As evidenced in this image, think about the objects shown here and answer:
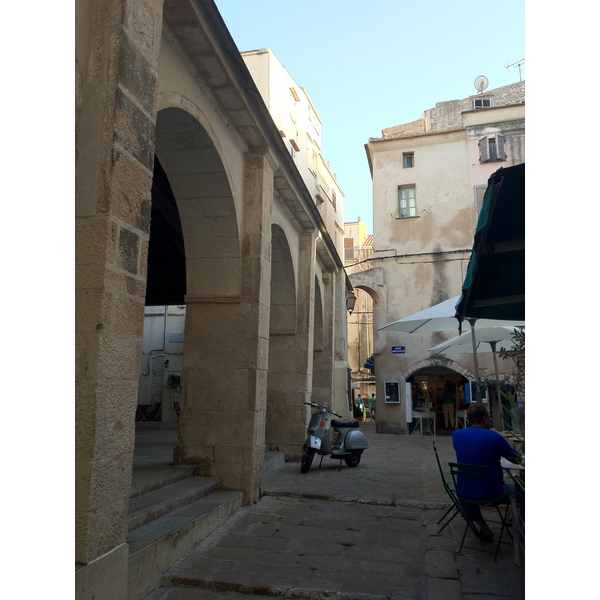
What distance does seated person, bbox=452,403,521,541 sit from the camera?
4.19 m

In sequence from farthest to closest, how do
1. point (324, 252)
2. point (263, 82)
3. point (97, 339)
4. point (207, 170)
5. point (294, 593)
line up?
1. point (263, 82)
2. point (324, 252)
3. point (207, 170)
4. point (294, 593)
5. point (97, 339)

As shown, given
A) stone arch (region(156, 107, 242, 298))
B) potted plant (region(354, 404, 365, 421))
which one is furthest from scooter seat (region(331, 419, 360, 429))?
potted plant (region(354, 404, 365, 421))

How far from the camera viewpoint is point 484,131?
17.5m

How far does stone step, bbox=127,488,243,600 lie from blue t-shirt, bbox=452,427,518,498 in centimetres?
203

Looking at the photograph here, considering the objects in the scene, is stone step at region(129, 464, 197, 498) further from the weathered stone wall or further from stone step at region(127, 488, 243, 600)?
the weathered stone wall

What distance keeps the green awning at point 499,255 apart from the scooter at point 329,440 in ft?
11.3

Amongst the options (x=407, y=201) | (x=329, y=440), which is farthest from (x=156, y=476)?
(x=407, y=201)

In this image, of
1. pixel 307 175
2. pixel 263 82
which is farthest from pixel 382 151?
pixel 263 82

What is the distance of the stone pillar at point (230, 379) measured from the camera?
5.73 m

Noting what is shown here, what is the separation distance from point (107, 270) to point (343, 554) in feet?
9.09

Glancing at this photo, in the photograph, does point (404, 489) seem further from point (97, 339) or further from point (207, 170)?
point (97, 339)

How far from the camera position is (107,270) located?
288cm

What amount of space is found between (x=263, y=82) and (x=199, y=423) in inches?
431
